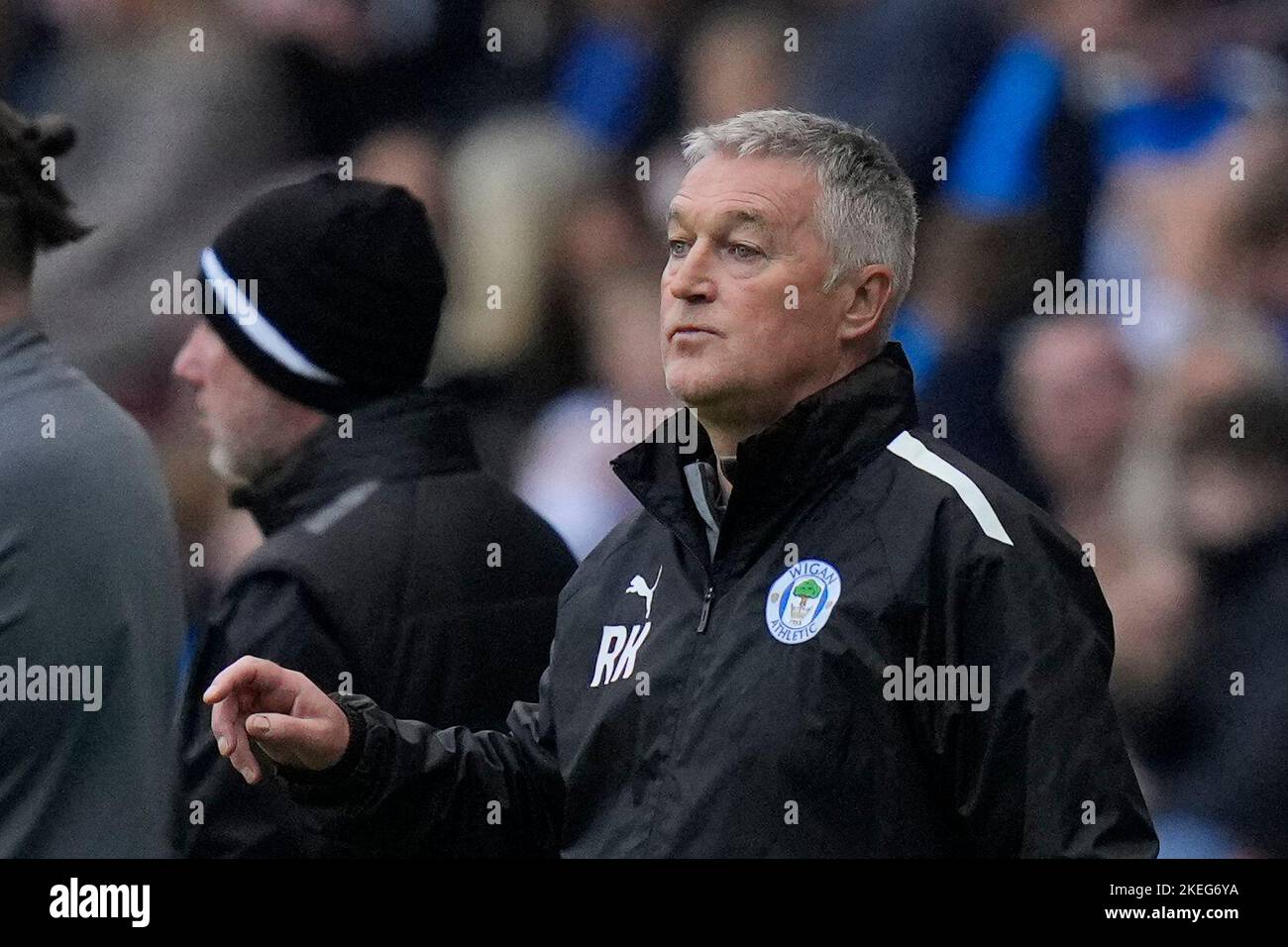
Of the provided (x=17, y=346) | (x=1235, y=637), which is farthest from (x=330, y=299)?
(x=1235, y=637)

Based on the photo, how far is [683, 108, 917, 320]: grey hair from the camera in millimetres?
3189

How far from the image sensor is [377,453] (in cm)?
399

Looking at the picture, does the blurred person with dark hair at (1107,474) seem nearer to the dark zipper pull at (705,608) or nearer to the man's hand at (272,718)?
the dark zipper pull at (705,608)

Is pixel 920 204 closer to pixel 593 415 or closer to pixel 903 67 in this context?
pixel 903 67

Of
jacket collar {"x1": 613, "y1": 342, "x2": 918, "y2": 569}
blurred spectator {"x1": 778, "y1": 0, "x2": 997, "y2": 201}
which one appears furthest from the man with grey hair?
blurred spectator {"x1": 778, "y1": 0, "x2": 997, "y2": 201}

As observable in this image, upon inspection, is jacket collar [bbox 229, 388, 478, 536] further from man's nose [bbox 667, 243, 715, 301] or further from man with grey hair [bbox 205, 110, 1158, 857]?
man's nose [bbox 667, 243, 715, 301]

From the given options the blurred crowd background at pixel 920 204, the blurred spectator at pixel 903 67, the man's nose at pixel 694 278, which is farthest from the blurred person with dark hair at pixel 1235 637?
the man's nose at pixel 694 278

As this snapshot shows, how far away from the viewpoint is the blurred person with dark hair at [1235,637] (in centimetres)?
420

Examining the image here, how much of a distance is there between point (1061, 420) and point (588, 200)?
3.71ft

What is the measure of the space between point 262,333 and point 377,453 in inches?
14.8
